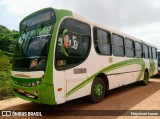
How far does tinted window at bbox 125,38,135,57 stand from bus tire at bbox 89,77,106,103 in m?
3.10

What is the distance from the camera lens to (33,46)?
18.2 feet

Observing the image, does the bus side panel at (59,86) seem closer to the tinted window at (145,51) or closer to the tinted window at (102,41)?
the tinted window at (102,41)

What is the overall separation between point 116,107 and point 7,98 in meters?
5.04

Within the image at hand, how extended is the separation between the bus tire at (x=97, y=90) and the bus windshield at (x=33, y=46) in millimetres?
2365

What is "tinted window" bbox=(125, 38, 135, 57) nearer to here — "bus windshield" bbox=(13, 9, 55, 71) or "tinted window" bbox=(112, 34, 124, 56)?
"tinted window" bbox=(112, 34, 124, 56)

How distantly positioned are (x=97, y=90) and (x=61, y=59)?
236 cm

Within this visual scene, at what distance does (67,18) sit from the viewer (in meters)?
5.70

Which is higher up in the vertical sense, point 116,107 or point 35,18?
point 35,18

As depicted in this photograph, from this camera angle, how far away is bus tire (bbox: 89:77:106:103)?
266 inches

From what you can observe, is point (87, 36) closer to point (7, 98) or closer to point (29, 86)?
point (29, 86)

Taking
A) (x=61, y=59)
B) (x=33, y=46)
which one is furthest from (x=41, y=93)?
(x=33, y=46)

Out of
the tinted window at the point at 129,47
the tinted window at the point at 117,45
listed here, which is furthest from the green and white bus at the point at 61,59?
the tinted window at the point at 129,47

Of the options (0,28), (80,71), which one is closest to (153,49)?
(80,71)

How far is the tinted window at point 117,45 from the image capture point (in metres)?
8.36
